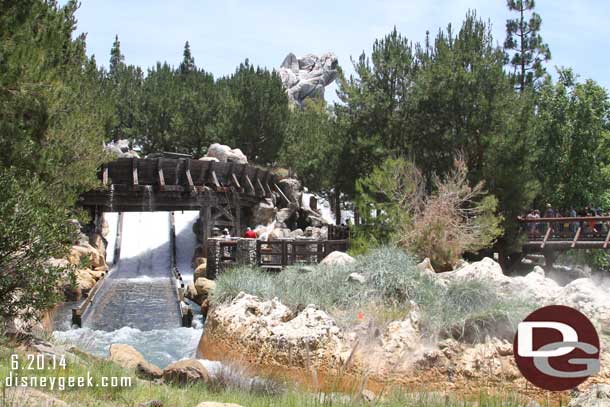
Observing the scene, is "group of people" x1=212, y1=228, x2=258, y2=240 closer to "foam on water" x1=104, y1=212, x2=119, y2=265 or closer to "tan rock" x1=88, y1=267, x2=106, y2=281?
"tan rock" x1=88, y1=267, x2=106, y2=281

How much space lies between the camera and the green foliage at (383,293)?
11.5 meters

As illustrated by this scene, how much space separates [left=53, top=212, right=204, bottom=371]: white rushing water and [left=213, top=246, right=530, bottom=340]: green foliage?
2727 millimetres

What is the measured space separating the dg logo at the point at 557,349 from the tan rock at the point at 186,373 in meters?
4.55

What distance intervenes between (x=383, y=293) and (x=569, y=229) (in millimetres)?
13731

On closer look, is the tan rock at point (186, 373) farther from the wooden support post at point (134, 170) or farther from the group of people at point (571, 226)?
the wooden support post at point (134, 170)

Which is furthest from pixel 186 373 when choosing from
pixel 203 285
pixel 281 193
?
pixel 281 193

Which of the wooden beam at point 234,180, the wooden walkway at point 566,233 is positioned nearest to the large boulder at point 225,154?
the wooden beam at point 234,180

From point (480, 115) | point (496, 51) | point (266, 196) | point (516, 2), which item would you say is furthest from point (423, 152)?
point (516, 2)

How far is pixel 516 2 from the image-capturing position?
33.8m

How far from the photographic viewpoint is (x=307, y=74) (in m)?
88.6

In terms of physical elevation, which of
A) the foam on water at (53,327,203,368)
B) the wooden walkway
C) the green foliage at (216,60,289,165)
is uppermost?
the green foliage at (216,60,289,165)

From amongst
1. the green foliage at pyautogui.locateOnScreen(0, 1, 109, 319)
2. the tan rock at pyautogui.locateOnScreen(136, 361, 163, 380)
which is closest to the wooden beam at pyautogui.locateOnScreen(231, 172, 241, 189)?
the green foliage at pyautogui.locateOnScreen(0, 1, 109, 319)

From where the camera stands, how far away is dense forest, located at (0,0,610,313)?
1117 cm

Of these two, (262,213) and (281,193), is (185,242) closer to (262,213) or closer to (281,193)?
(262,213)
